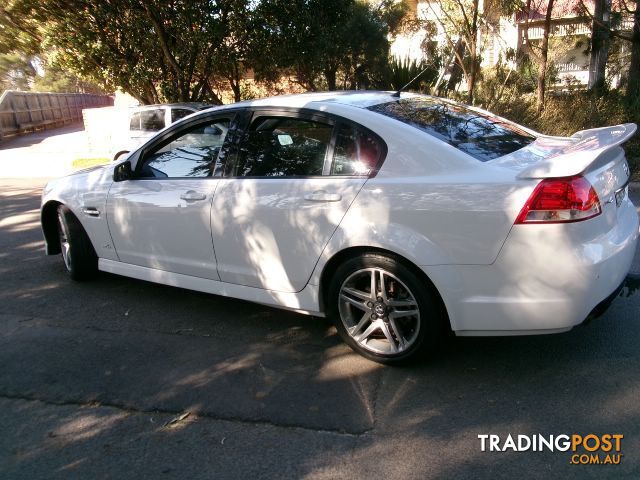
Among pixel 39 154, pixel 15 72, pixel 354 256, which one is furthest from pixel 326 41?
pixel 15 72

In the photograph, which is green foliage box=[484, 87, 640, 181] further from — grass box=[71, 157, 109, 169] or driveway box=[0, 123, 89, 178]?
driveway box=[0, 123, 89, 178]

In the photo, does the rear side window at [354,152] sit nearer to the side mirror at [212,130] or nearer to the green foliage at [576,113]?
the side mirror at [212,130]

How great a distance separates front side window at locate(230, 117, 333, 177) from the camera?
11.8ft

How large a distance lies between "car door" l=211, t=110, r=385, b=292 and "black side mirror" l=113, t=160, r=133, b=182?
1000mm

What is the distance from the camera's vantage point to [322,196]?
11.2 feet

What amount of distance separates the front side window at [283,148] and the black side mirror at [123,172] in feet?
3.49

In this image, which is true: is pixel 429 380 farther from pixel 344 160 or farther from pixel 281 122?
pixel 281 122

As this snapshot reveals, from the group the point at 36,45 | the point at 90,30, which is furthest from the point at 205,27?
the point at 36,45

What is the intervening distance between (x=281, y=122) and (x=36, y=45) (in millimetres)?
14016

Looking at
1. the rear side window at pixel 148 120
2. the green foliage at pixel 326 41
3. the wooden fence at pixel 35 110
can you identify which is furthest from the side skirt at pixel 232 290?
the wooden fence at pixel 35 110

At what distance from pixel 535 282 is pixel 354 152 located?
1282 millimetres

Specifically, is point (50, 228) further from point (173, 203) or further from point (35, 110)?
point (35, 110)

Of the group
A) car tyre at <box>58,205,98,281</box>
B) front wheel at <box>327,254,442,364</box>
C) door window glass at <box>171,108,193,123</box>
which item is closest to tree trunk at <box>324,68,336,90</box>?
door window glass at <box>171,108,193,123</box>

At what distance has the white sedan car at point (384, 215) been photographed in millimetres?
2910
